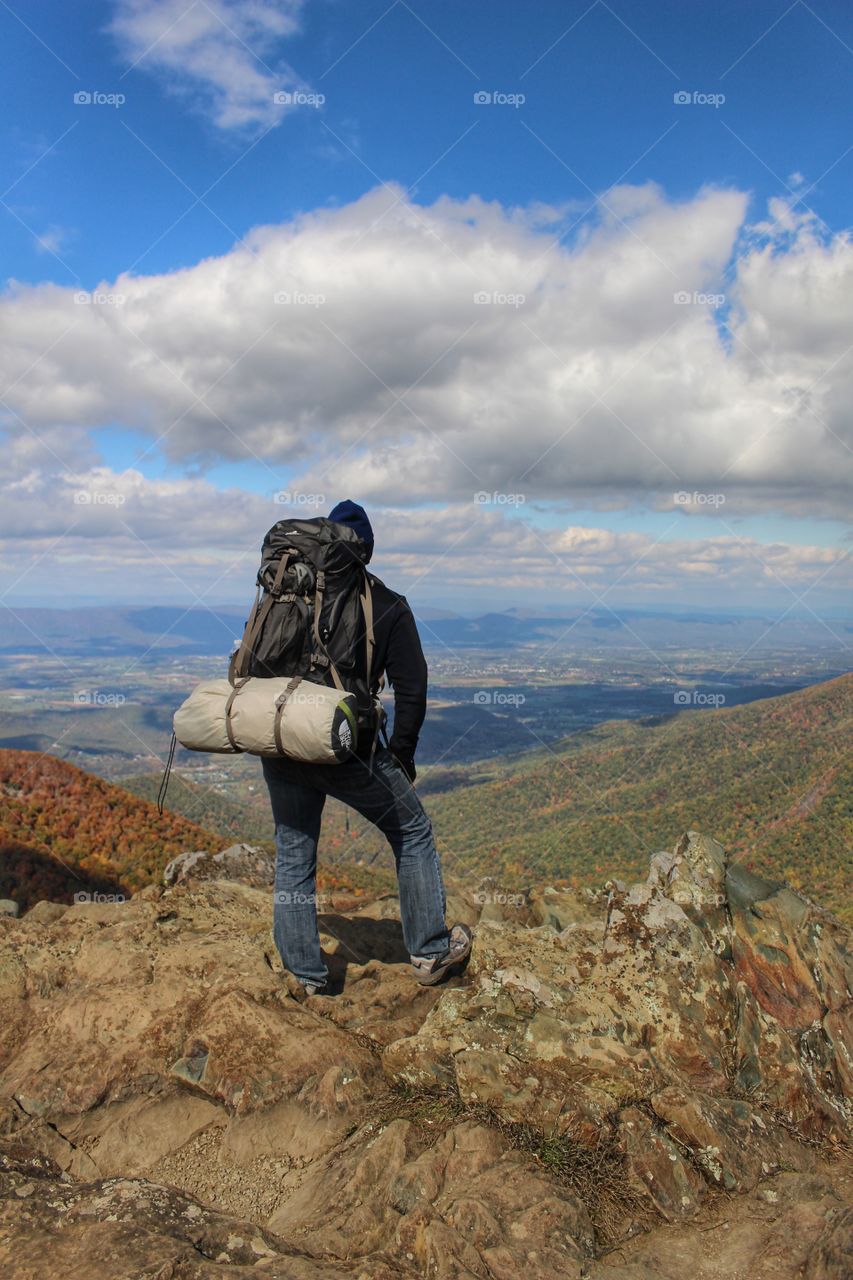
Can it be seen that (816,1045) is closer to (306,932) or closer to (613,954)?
(613,954)

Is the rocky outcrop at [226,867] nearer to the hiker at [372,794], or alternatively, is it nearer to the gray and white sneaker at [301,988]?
the gray and white sneaker at [301,988]

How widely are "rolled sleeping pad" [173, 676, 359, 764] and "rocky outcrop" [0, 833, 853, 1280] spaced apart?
1.87 metres

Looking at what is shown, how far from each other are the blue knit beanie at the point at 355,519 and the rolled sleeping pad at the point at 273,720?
119 cm

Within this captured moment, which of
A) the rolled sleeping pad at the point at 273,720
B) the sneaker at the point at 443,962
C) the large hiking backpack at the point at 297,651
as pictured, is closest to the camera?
the rolled sleeping pad at the point at 273,720

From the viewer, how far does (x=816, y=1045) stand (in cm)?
481

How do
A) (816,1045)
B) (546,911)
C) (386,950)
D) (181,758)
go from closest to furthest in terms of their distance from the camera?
(816,1045) → (386,950) → (546,911) → (181,758)

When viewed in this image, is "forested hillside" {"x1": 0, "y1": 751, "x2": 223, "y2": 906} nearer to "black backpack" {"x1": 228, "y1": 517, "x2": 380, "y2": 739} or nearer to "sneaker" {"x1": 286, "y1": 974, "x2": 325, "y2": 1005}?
"sneaker" {"x1": 286, "y1": 974, "x2": 325, "y2": 1005}

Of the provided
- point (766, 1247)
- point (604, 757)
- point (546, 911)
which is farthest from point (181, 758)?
point (766, 1247)

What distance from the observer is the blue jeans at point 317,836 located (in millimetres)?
5137

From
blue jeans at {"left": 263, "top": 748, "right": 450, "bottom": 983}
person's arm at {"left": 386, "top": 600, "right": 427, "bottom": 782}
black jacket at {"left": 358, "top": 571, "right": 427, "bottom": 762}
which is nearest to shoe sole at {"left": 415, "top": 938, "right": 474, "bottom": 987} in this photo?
blue jeans at {"left": 263, "top": 748, "right": 450, "bottom": 983}

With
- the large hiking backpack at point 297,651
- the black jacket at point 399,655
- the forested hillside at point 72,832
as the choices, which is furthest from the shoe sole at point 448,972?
the forested hillside at point 72,832

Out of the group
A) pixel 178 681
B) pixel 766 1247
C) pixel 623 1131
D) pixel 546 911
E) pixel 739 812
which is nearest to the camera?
pixel 766 1247

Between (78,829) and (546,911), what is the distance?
526 inches

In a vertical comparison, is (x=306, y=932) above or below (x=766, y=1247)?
above
